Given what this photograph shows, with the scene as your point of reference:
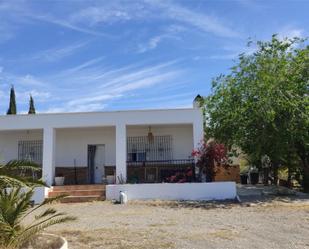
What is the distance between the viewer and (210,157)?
64.6 ft

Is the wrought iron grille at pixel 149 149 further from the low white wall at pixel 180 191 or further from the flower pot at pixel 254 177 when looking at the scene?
the flower pot at pixel 254 177

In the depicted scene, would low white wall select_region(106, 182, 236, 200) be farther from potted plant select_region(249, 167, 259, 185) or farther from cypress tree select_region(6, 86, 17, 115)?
cypress tree select_region(6, 86, 17, 115)

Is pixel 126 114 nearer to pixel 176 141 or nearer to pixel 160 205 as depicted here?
pixel 176 141

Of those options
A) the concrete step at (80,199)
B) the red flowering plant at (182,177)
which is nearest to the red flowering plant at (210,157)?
the red flowering plant at (182,177)

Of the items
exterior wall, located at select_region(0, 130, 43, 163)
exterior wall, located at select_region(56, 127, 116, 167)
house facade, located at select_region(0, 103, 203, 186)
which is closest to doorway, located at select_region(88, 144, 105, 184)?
house facade, located at select_region(0, 103, 203, 186)

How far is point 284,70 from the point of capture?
64.4 ft

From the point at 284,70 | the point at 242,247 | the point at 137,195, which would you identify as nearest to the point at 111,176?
the point at 137,195

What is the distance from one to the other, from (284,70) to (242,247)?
487 inches

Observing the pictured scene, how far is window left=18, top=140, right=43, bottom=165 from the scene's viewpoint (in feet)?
77.9

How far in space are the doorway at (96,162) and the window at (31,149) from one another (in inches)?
114

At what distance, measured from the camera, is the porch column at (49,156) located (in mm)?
21141

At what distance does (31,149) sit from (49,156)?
3262 millimetres

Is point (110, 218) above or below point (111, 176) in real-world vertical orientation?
below

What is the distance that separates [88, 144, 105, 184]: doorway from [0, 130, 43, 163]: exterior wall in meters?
3.05
